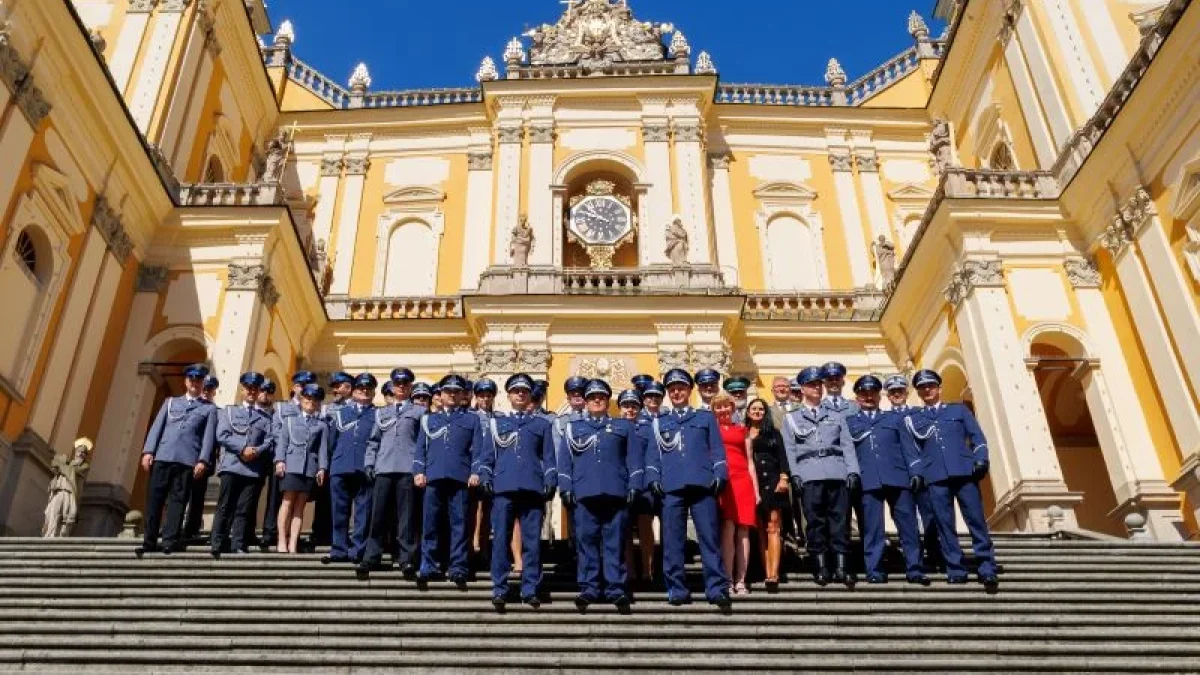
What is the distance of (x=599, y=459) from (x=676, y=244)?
1123 centimetres

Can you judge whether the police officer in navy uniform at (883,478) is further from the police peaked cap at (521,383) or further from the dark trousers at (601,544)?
the police peaked cap at (521,383)

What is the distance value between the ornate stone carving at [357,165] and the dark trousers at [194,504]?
45.4 ft

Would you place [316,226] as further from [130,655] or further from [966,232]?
[130,655]

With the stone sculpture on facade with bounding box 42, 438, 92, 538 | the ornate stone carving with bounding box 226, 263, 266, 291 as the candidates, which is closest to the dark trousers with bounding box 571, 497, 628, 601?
the stone sculpture on facade with bounding box 42, 438, 92, 538

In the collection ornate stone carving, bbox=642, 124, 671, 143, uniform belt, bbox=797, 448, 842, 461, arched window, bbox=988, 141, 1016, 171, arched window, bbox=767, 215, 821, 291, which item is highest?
ornate stone carving, bbox=642, 124, 671, 143

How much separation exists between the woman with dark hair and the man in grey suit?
2.75 m

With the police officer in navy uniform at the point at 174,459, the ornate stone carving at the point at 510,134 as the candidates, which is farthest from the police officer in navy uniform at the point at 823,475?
the ornate stone carving at the point at 510,134

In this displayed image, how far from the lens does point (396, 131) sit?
21.9 m

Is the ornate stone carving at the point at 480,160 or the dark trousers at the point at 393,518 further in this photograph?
the ornate stone carving at the point at 480,160

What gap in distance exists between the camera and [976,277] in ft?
48.9

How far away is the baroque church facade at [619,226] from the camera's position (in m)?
12.8

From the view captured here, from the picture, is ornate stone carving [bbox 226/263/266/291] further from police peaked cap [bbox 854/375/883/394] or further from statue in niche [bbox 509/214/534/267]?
police peaked cap [bbox 854/375/883/394]

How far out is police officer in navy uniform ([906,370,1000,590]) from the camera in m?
7.30

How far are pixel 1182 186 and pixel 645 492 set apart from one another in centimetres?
996
